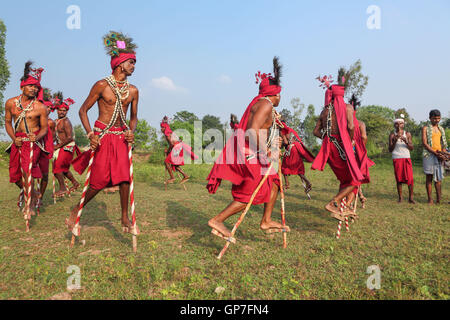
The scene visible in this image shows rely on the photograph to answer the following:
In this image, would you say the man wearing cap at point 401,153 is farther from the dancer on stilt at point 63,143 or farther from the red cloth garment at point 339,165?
the dancer on stilt at point 63,143

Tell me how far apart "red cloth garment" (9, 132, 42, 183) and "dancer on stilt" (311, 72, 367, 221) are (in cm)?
532

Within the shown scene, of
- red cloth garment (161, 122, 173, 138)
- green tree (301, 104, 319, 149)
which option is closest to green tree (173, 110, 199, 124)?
green tree (301, 104, 319, 149)

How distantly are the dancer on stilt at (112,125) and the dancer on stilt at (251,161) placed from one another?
1.37m

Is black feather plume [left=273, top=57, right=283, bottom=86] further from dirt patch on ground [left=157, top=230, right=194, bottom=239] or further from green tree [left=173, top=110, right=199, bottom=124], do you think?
green tree [left=173, top=110, right=199, bottom=124]

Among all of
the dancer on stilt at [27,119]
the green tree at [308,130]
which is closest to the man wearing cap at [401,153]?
the dancer on stilt at [27,119]

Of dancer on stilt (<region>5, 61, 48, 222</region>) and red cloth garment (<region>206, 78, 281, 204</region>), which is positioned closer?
red cloth garment (<region>206, 78, 281, 204</region>)

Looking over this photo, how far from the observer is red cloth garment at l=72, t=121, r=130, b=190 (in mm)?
4211

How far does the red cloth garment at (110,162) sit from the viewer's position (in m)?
4.21

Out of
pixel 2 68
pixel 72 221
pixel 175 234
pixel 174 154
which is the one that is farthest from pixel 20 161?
pixel 2 68

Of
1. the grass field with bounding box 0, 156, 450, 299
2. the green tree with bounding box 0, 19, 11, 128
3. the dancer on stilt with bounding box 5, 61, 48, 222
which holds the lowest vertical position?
the grass field with bounding box 0, 156, 450, 299

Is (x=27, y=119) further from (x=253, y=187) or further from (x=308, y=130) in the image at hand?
(x=308, y=130)
